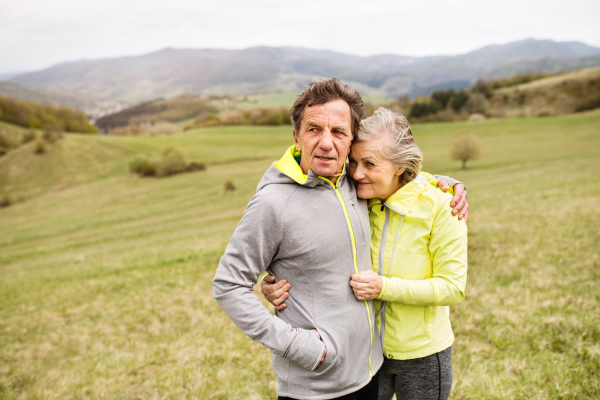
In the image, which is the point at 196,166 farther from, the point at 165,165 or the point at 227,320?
the point at 227,320

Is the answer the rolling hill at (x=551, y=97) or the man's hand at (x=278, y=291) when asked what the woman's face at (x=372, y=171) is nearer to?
the man's hand at (x=278, y=291)

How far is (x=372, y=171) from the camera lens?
93.4 inches

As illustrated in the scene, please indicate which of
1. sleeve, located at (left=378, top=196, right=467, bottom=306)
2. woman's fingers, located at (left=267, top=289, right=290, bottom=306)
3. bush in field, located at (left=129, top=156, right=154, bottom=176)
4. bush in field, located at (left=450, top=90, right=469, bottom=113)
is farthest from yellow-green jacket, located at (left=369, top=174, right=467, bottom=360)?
bush in field, located at (left=450, top=90, right=469, bottom=113)

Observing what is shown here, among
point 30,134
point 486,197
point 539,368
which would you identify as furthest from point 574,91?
point 30,134

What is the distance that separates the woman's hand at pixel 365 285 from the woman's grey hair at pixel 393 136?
0.82 metres

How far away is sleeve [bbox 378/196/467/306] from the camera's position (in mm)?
2258

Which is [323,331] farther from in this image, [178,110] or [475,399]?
[178,110]

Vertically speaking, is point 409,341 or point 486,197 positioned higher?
point 409,341

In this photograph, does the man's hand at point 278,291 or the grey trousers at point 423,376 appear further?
the grey trousers at point 423,376

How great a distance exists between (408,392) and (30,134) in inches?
3622

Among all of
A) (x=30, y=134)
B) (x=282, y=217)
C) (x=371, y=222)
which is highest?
(x=282, y=217)

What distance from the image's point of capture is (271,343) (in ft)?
6.63

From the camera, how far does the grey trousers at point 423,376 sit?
247 centimetres

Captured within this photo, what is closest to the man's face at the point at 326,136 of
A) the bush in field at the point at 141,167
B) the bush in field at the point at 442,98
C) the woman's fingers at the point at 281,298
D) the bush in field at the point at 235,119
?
the woman's fingers at the point at 281,298
